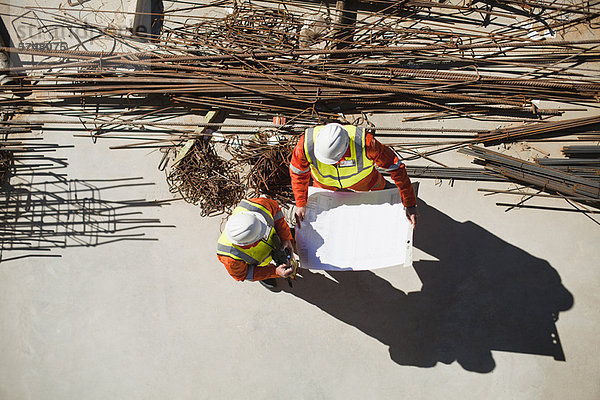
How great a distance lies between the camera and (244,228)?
311cm

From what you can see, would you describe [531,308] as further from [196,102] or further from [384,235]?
[196,102]

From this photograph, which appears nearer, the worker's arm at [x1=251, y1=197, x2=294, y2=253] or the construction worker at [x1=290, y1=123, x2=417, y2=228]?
the construction worker at [x1=290, y1=123, x2=417, y2=228]

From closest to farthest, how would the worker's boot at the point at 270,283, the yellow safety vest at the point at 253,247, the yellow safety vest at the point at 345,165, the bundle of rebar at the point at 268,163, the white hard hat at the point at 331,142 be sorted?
the white hard hat at the point at 331,142
the yellow safety vest at the point at 345,165
the yellow safety vest at the point at 253,247
the bundle of rebar at the point at 268,163
the worker's boot at the point at 270,283

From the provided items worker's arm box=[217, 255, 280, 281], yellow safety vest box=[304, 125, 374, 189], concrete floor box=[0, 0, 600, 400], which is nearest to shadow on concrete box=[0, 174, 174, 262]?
concrete floor box=[0, 0, 600, 400]

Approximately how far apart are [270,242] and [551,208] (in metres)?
3.36

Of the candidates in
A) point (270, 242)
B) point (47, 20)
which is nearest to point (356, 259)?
point (270, 242)

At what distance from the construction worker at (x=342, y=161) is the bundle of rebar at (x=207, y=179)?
1.24 m

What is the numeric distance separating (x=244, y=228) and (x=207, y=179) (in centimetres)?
165

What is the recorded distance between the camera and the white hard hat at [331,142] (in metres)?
3.06

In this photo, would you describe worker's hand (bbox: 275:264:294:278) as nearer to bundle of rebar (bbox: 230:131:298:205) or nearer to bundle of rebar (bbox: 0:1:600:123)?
bundle of rebar (bbox: 230:131:298:205)

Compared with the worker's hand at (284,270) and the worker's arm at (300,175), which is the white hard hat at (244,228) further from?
the worker's arm at (300,175)

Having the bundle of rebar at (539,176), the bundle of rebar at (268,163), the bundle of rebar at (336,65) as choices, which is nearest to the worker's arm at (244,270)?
the bundle of rebar at (268,163)

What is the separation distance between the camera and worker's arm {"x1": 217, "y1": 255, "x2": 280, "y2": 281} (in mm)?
3414

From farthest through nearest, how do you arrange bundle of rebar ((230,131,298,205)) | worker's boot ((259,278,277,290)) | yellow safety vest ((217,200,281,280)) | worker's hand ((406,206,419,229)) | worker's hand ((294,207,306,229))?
worker's boot ((259,278,277,290))
bundle of rebar ((230,131,298,205))
worker's hand ((294,207,306,229))
worker's hand ((406,206,419,229))
yellow safety vest ((217,200,281,280))
